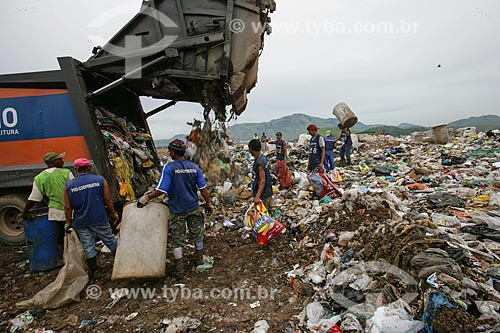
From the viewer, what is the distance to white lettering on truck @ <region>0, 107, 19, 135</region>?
377 cm

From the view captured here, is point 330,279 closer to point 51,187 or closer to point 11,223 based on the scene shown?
point 51,187

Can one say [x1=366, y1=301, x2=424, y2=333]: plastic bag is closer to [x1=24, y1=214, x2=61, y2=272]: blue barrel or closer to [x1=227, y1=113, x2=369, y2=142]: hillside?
[x1=24, y1=214, x2=61, y2=272]: blue barrel


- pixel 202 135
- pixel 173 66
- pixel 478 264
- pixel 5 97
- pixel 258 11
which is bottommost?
pixel 478 264

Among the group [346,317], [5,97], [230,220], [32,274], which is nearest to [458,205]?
[346,317]

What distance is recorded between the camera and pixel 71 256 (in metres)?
2.96

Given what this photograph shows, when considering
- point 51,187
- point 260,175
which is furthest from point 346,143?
point 51,187

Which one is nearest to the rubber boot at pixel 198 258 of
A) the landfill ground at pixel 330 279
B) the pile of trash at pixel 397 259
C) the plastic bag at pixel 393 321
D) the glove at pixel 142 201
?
the landfill ground at pixel 330 279

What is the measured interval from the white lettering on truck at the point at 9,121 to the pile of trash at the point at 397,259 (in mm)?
3113

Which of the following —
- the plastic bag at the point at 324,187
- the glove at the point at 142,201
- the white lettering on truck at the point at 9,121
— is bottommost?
the plastic bag at the point at 324,187

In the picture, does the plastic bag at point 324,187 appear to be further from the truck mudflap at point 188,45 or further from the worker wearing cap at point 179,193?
the worker wearing cap at point 179,193

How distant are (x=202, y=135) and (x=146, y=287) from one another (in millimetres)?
2454

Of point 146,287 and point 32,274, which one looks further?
point 32,274

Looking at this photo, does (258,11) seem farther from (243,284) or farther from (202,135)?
(243,284)

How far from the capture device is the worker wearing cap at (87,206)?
118 inches
